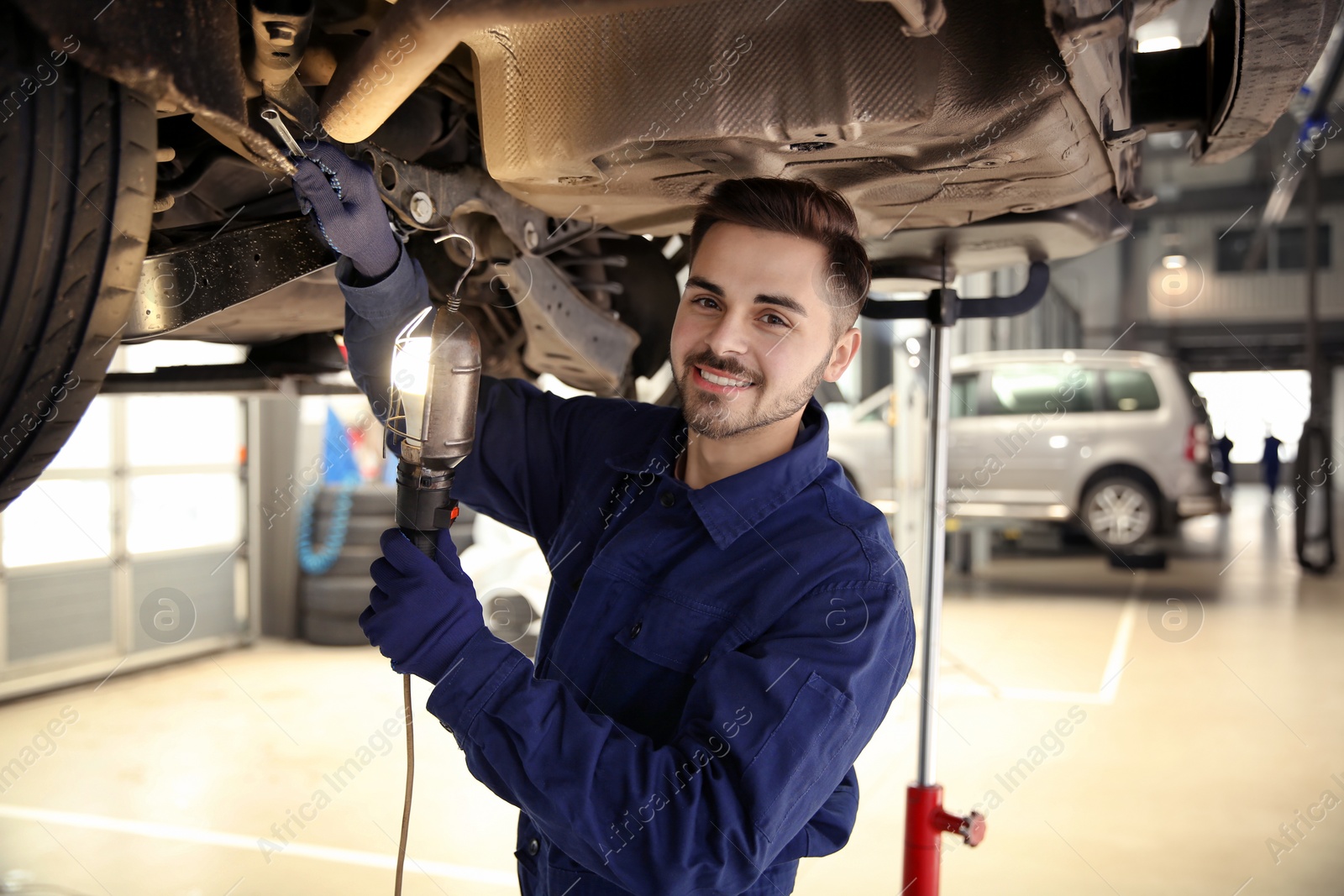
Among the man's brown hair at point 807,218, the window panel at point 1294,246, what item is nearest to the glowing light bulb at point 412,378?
the man's brown hair at point 807,218

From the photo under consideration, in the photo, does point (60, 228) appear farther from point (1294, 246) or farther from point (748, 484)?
point (1294, 246)

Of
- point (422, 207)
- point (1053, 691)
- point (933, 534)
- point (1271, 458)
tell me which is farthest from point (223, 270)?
point (1271, 458)

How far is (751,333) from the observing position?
4.11 ft

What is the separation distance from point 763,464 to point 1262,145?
14726 mm

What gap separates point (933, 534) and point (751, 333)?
796mm

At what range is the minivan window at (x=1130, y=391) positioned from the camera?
6.91 m

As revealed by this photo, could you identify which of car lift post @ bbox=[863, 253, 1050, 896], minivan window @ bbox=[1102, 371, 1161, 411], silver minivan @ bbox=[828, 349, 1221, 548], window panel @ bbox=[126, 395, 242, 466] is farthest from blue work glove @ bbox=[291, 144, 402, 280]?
minivan window @ bbox=[1102, 371, 1161, 411]

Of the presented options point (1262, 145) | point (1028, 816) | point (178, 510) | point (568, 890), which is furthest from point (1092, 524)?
point (1262, 145)

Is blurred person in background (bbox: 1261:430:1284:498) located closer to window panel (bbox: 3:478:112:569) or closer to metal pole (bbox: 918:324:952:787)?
metal pole (bbox: 918:324:952:787)

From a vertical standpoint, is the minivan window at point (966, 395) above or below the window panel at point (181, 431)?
above

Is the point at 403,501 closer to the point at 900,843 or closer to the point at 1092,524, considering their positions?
the point at 900,843

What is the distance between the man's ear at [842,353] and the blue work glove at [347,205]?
647 mm

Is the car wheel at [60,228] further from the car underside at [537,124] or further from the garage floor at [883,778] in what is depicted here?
the garage floor at [883,778]

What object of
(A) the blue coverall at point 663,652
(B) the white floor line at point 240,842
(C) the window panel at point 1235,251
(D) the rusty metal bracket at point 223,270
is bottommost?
(B) the white floor line at point 240,842
